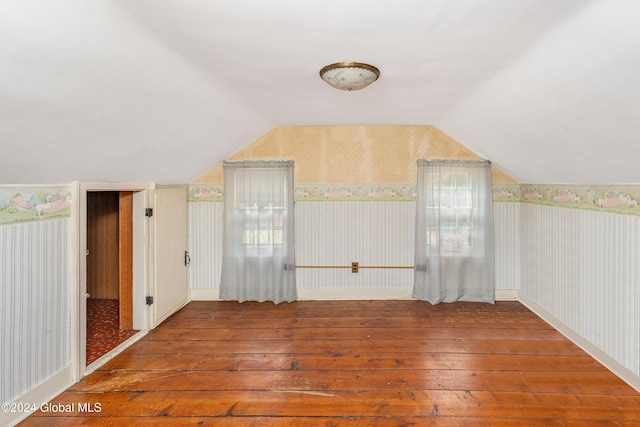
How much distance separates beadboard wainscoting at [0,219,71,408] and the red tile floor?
476mm

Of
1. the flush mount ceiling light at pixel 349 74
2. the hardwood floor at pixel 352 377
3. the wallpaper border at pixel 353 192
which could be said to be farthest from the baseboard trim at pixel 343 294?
the flush mount ceiling light at pixel 349 74

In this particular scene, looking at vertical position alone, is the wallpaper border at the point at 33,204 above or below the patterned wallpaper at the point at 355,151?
below

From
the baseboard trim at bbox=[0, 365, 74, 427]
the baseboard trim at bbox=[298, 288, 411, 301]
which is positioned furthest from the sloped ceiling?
the baseboard trim at bbox=[298, 288, 411, 301]

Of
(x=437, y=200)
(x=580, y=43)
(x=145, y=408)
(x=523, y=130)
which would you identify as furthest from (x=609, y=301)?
(x=145, y=408)

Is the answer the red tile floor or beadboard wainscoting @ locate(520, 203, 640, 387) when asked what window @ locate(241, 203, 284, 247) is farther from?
beadboard wainscoting @ locate(520, 203, 640, 387)

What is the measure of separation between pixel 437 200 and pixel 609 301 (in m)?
1.84

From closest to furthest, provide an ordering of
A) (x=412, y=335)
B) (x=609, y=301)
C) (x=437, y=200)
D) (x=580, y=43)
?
(x=580, y=43) → (x=609, y=301) → (x=412, y=335) → (x=437, y=200)

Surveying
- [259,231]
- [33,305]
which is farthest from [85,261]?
[259,231]

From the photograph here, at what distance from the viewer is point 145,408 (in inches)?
86.1

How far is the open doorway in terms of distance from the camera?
3.22 m

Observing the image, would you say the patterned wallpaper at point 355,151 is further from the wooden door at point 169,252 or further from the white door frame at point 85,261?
the white door frame at point 85,261

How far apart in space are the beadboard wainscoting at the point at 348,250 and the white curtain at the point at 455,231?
22cm

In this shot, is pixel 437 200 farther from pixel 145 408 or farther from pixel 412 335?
pixel 145 408

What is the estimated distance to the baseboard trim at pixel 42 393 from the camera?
6.57ft
